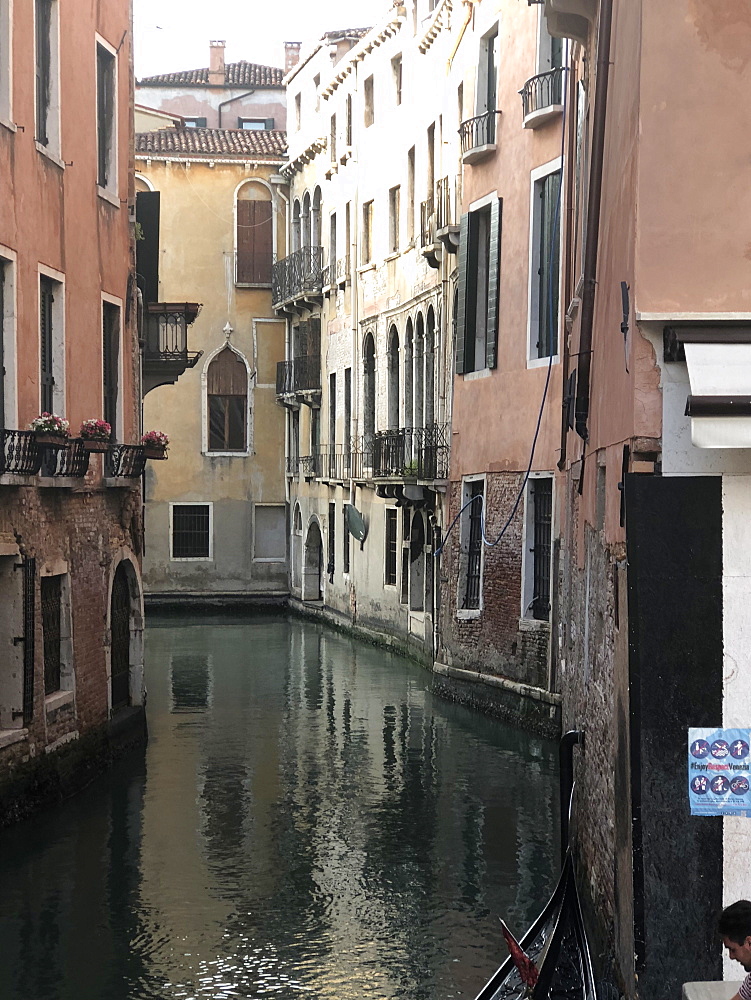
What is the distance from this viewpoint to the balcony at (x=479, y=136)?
17.9m

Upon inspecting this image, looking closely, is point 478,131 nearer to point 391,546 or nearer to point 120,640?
point 120,640

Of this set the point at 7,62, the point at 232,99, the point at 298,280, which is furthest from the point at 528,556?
the point at 232,99

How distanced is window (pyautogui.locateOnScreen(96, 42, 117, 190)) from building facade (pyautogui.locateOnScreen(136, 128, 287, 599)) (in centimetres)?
1752

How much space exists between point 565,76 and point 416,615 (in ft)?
32.0

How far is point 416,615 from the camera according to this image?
2325 cm

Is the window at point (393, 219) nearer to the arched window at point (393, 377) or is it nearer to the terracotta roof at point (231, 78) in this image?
the arched window at point (393, 377)

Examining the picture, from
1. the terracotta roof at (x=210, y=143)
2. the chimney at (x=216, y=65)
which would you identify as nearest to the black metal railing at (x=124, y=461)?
the terracotta roof at (x=210, y=143)

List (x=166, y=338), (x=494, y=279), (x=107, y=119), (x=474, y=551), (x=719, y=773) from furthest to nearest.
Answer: (x=474, y=551), (x=494, y=279), (x=166, y=338), (x=107, y=119), (x=719, y=773)

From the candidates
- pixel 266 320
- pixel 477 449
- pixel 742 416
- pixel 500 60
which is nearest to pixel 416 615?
pixel 477 449

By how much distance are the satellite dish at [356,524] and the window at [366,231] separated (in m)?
4.52

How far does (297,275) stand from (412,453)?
34.9ft

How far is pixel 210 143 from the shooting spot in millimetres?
33375

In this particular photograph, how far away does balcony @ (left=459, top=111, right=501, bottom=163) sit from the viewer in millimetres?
17922

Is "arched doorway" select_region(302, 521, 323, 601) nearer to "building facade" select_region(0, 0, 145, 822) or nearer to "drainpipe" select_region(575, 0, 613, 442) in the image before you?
"building facade" select_region(0, 0, 145, 822)
